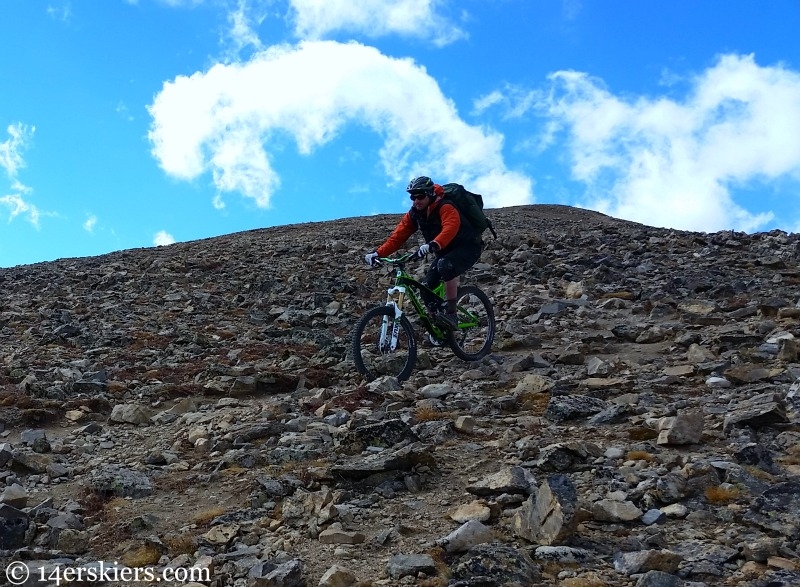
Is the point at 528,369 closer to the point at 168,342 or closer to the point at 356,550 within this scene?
the point at 356,550

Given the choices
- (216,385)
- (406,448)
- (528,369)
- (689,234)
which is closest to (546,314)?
(528,369)

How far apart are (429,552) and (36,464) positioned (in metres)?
4.49

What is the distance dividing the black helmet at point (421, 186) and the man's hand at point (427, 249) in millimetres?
828

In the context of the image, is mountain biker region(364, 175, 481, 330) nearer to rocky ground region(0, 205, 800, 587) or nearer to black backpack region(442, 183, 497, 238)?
black backpack region(442, 183, 497, 238)

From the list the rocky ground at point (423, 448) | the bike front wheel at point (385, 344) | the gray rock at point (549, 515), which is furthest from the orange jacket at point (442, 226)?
the gray rock at point (549, 515)

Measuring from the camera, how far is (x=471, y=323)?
11398 millimetres

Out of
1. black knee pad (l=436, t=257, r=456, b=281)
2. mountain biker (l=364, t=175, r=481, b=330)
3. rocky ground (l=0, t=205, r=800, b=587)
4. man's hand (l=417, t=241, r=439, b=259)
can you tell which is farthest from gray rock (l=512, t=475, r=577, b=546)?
black knee pad (l=436, t=257, r=456, b=281)

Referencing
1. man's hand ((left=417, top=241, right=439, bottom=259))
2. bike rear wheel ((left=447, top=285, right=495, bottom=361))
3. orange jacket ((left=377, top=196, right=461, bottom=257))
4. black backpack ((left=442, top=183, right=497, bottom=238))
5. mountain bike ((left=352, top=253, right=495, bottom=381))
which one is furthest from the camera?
bike rear wheel ((left=447, top=285, right=495, bottom=361))

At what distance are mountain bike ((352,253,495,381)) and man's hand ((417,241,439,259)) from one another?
0.82 ft

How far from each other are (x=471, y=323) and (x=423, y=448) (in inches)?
210

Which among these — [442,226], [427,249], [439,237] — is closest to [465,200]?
[442,226]

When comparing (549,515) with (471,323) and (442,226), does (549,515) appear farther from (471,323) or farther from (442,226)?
(471,323)

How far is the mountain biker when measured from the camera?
10016mm

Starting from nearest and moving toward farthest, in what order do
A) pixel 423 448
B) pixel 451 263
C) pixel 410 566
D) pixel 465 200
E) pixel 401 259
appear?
pixel 410 566 < pixel 423 448 < pixel 401 259 < pixel 465 200 < pixel 451 263
